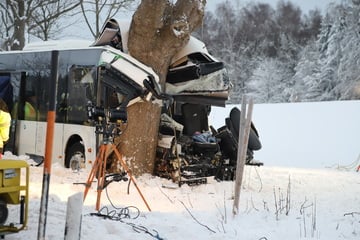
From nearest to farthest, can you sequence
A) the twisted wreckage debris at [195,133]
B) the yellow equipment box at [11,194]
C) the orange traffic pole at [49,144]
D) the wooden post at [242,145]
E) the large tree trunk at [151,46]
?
the orange traffic pole at [49,144], the yellow equipment box at [11,194], the wooden post at [242,145], the large tree trunk at [151,46], the twisted wreckage debris at [195,133]

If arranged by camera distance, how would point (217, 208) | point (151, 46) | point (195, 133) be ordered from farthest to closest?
point (195, 133) → point (151, 46) → point (217, 208)

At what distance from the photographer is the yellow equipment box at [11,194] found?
4.97 metres

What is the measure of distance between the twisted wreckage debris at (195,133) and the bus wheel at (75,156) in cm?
163

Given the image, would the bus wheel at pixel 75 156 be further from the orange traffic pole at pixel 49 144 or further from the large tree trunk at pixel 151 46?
the orange traffic pole at pixel 49 144

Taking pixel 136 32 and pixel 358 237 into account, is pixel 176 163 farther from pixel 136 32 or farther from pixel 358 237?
pixel 358 237

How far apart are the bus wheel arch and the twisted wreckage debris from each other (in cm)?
164

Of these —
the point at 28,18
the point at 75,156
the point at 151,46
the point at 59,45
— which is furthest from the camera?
the point at 28,18

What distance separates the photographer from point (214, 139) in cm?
→ 1133

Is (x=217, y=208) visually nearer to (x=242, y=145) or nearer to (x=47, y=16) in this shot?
(x=242, y=145)

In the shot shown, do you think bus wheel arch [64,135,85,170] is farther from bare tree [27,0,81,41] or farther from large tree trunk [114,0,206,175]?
bare tree [27,0,81,41]

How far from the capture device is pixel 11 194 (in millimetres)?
5113

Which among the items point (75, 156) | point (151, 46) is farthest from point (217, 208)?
point (75, 156)

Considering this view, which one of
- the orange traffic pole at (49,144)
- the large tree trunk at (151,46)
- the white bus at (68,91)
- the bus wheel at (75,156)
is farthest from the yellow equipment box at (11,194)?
the bus wheel at (75,156)

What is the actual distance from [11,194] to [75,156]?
235 inches
